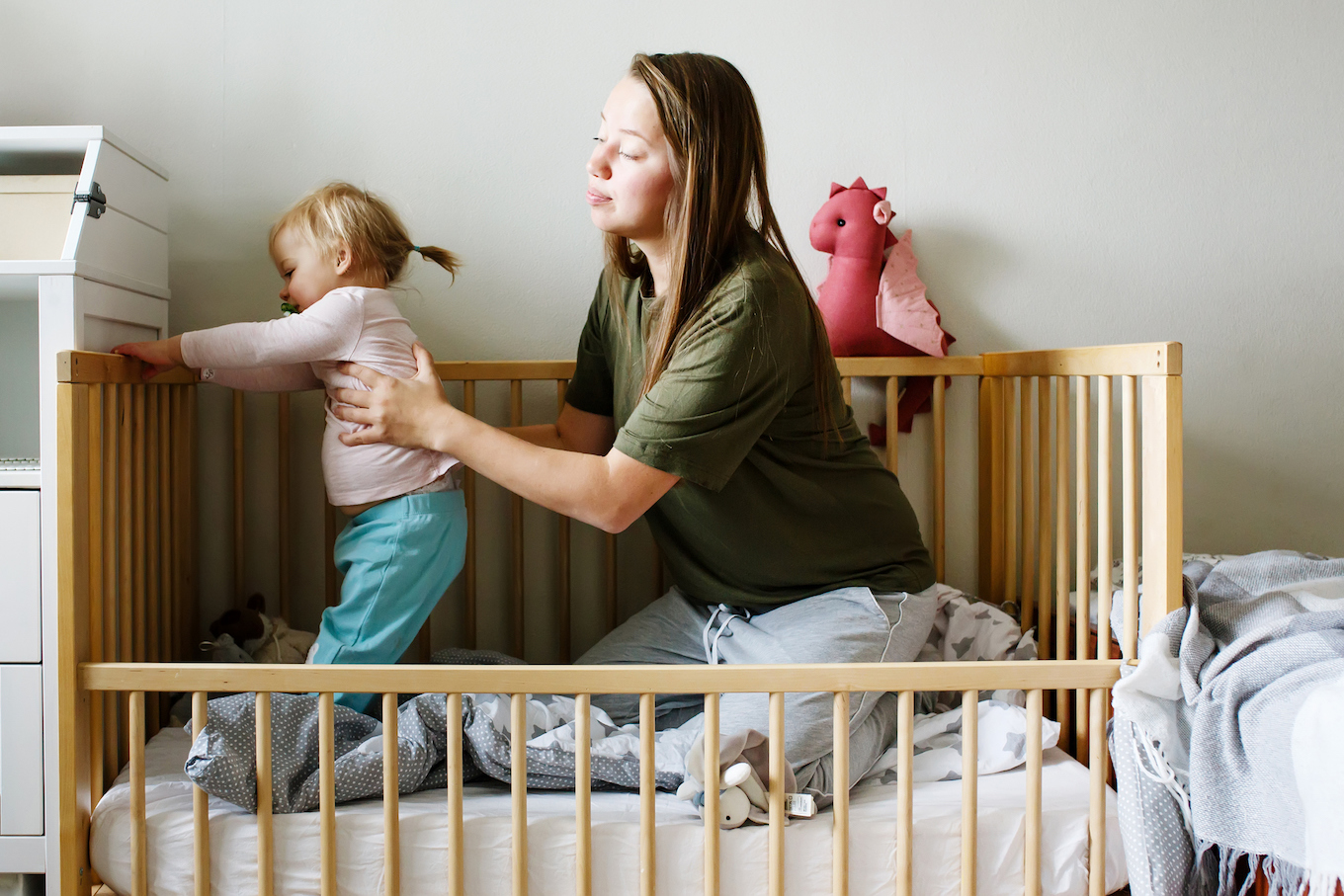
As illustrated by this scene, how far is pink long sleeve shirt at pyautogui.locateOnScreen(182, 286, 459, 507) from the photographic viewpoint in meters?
1.26

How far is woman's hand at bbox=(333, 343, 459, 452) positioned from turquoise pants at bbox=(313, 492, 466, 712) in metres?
0.11

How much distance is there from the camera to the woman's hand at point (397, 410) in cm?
124

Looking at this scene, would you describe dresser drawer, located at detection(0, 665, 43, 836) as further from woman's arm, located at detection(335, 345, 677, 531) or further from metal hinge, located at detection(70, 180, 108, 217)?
metal hinge, located at detection(70, 180, 108, 217)

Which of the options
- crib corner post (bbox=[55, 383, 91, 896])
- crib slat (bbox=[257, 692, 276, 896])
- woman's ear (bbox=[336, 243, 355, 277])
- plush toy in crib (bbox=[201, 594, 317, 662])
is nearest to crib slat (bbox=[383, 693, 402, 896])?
crib slat (bbox=[257, 692, 276, 896])

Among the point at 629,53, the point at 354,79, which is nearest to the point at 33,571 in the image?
the point at 354,79

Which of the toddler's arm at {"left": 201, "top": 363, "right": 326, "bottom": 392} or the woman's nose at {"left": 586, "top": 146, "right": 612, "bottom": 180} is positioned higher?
the woman's nose at {"left": 586, "top": 146, "right": 612, "bottom": 180}

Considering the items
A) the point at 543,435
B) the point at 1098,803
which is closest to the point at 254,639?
the point at 543,435

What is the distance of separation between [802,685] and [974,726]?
21 cm

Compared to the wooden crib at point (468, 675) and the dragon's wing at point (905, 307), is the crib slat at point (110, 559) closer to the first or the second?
the wooden crib at point (468, 675)

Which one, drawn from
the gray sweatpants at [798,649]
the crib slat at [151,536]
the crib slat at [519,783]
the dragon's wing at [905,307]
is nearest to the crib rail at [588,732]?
the crib slat at [519,783]

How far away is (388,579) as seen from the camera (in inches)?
50.8

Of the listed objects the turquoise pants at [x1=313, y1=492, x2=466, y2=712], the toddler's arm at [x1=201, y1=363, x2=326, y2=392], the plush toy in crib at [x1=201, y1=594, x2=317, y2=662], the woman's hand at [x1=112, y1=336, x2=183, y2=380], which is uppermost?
the woman's hand at [x1=112, y1=336, x2=183, y2=380]

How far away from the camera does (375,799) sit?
1.17 meters

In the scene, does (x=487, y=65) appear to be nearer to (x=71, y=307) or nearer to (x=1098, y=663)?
(x=71, y=307)
